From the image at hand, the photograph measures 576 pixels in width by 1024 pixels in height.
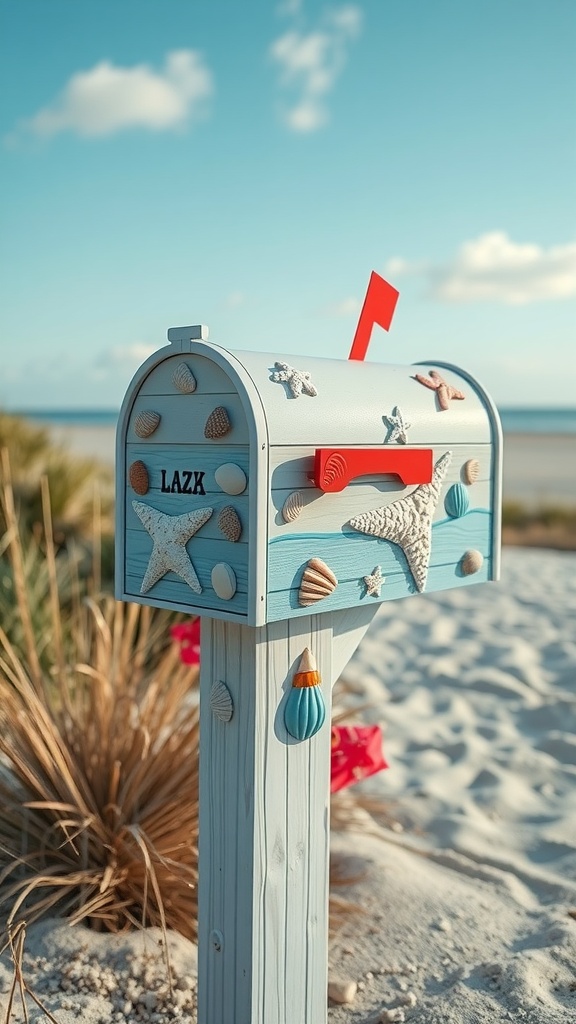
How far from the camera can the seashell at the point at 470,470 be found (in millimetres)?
2299

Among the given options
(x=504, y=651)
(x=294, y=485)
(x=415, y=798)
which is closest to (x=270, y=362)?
(x=294, y=485)

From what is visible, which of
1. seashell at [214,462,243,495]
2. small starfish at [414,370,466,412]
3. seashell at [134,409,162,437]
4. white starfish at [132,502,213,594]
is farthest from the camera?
small starfish at [414,370,466,412]

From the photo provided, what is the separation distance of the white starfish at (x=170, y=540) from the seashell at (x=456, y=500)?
656 mm

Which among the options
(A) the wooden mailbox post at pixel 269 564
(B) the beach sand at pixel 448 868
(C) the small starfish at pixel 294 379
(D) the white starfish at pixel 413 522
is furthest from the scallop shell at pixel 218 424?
(B) the beach sand at pixel 448 868

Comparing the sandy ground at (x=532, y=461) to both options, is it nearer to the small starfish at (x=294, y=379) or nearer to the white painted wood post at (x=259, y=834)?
the white painted wood post at (x=259, y=834)

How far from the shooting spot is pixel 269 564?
5.93 ft

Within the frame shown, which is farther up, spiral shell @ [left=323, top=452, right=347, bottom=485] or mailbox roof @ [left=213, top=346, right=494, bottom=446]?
mailbox roof @ [left=213, top=346, right=494, bottom=446]

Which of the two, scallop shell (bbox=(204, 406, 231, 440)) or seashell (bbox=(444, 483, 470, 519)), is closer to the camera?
scallop shell (bbox=(204, 406, 231, 440))

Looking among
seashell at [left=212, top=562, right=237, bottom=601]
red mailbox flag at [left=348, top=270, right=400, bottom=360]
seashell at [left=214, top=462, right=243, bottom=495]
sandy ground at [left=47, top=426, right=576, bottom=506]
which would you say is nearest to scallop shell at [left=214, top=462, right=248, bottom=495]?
seashell at [left=214, top=462, right=243, bottom=495]

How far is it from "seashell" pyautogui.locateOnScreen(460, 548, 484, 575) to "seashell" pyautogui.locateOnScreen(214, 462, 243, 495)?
76 cm

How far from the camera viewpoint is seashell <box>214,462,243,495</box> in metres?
1.80

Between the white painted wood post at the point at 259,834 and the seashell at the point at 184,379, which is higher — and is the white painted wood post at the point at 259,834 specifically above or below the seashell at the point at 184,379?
below

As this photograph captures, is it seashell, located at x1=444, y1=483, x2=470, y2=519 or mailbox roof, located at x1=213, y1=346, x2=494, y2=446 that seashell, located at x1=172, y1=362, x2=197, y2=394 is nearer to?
mailbox roof, located at x1=213, y1=346, x2=494, y2=446

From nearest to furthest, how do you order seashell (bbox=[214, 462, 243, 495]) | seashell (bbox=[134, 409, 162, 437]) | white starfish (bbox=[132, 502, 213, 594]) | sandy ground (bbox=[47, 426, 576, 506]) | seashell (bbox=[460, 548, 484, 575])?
seashell (bbox=[214, 462, 243, 495]) → white starfish (bbox=[132, 502, 213, 594]) → seashell (bbox=[134, 409, 162, 437]) → seashell (bbox=[460, 548, 484, 575]) → sandy ground (bbox=[47, 426, 576, 506])
